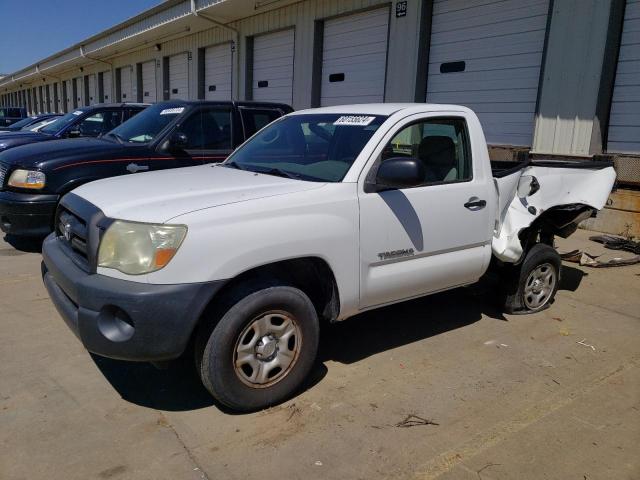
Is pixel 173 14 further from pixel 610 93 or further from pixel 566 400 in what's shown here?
pixel 566 400

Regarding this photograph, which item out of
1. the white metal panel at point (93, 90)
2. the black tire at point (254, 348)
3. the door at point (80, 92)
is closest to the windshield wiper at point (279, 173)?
the black tire at point (254, 348)

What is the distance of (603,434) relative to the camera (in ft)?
9.97

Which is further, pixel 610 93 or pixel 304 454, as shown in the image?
pixel 610 93

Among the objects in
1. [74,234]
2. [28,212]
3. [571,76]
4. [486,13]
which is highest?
[486,13]

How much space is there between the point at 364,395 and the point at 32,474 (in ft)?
6.10

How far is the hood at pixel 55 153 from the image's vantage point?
5.93 meters

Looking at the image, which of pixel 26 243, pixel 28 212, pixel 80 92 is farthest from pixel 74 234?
pixel 80 92

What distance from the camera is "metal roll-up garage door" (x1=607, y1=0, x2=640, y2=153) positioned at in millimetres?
7814

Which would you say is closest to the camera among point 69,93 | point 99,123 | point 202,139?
point 202,139

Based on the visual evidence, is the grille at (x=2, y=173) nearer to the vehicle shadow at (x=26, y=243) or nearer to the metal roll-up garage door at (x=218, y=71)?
the vehicle shadow at (x=26, y=243)

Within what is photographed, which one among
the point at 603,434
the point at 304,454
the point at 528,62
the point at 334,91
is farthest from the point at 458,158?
the point at 334,91

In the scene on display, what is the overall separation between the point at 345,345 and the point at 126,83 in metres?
26.1

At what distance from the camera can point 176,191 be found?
326 centimetres

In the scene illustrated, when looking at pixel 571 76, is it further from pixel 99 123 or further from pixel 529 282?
pixel 99 123
